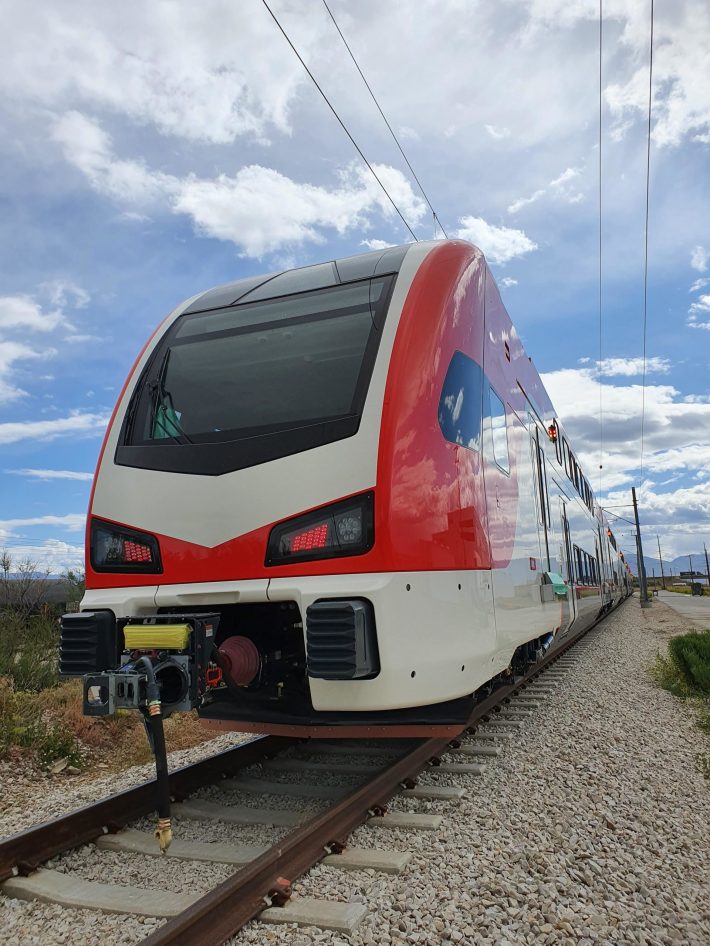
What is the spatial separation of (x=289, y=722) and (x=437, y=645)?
0.93 m

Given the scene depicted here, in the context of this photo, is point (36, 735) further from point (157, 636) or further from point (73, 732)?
point (157, 636)

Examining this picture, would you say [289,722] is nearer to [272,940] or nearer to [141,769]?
[272,940]

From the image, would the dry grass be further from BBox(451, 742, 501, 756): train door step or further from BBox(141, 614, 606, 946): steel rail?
BBox(141, 614, 606, 946): steel rail

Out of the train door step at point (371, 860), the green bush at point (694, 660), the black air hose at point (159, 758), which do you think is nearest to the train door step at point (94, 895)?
the black air hose at point (159, 758)

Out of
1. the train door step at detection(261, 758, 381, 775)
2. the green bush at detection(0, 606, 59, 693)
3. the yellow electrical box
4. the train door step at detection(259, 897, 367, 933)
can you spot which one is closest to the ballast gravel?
the train door step at detection(259, 897, 367, 933)

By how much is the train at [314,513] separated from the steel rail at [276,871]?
1.30 ft

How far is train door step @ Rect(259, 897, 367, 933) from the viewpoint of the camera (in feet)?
8.63

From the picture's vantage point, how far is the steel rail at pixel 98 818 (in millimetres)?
3240

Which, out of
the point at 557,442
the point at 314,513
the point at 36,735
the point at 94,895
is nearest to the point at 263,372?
the point at 314,513

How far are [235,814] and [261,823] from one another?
7.4 inches

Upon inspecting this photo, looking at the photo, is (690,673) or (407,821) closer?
(407,821)

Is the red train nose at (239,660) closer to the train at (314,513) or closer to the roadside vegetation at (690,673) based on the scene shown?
the train at (314,513)

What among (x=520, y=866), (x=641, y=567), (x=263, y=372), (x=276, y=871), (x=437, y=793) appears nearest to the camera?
(x=276, y=871)

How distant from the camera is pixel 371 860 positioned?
314cm
